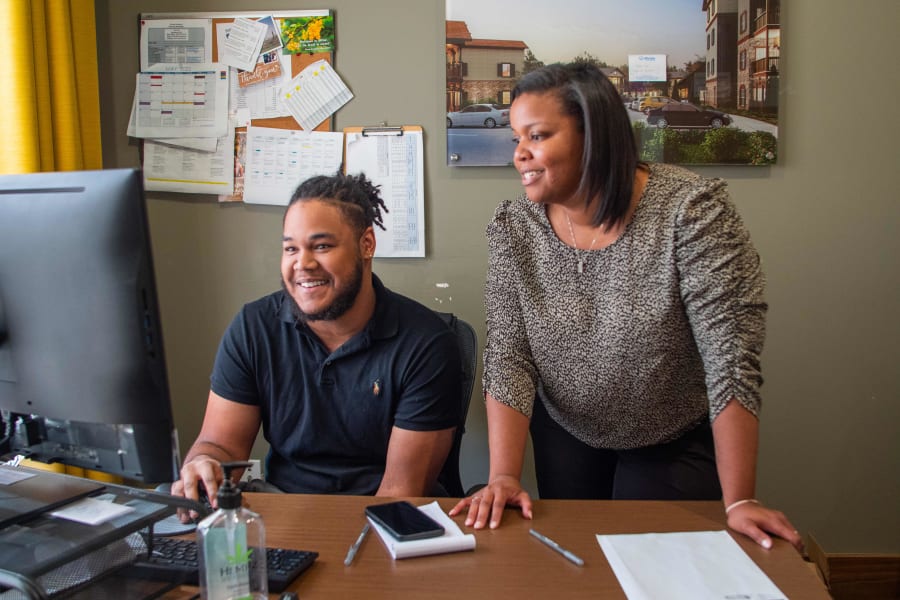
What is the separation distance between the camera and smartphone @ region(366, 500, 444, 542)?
44.1 inches

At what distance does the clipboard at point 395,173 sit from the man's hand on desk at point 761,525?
1373 mm

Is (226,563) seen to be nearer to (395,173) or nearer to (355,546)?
(355,546)

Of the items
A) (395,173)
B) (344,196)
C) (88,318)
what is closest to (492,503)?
(88,318)

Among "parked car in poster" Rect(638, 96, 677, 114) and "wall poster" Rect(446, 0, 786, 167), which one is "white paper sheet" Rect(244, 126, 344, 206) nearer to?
"wall poster" Rect(446, 0, 786, 167)

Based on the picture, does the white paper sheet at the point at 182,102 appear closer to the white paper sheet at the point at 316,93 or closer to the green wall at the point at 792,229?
the green wall at the point at 792,229

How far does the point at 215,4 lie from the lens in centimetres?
236

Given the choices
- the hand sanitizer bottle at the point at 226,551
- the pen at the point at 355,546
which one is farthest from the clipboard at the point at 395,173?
the hand sanitizer bottle at the point at 226,551

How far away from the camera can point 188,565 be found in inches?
41.0

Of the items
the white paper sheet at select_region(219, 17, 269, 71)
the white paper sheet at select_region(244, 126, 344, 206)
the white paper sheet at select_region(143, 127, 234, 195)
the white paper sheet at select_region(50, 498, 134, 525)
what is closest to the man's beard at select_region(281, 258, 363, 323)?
the white paper sheet at select_region(50, 498, 134, 525)

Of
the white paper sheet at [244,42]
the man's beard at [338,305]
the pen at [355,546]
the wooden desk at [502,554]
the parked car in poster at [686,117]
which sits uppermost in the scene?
the white paper sheet at [244,42]

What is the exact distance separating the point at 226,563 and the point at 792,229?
1965 millimetres

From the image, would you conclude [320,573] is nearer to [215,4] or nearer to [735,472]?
[735,472]

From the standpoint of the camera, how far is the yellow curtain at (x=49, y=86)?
1.96m

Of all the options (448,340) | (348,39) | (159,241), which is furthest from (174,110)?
(448,340)
